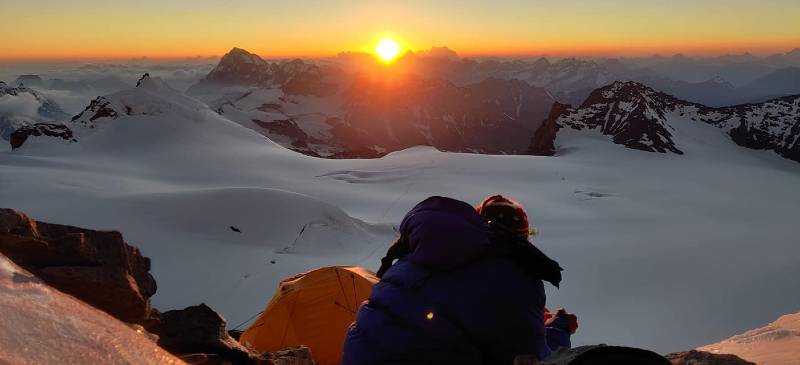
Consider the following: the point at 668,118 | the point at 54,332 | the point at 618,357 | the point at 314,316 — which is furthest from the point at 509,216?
the point at 668,118

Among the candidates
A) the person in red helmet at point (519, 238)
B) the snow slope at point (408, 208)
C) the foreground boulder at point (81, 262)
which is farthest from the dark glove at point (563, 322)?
the snow slope at point (408, 208)

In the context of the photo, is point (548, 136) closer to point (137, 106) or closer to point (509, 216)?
point (137, 106)

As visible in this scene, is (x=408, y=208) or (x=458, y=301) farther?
(x=408, y=208)

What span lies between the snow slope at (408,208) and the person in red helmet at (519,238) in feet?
25.0

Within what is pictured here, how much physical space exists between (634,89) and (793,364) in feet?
261

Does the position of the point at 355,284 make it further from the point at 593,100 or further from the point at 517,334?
the point at 593,100

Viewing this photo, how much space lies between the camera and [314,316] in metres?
7.73

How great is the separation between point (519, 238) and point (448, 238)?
1.76 feet

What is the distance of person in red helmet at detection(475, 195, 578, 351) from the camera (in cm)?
337

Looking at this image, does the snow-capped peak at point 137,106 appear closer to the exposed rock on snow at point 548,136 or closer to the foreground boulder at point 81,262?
the exposed rock on snow at point 548,136

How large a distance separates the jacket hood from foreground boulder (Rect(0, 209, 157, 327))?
6.47 feet

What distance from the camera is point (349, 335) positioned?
3535 millimetres

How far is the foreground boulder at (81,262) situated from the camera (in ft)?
11.1

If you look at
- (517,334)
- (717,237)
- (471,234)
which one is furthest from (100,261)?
(717,237)
